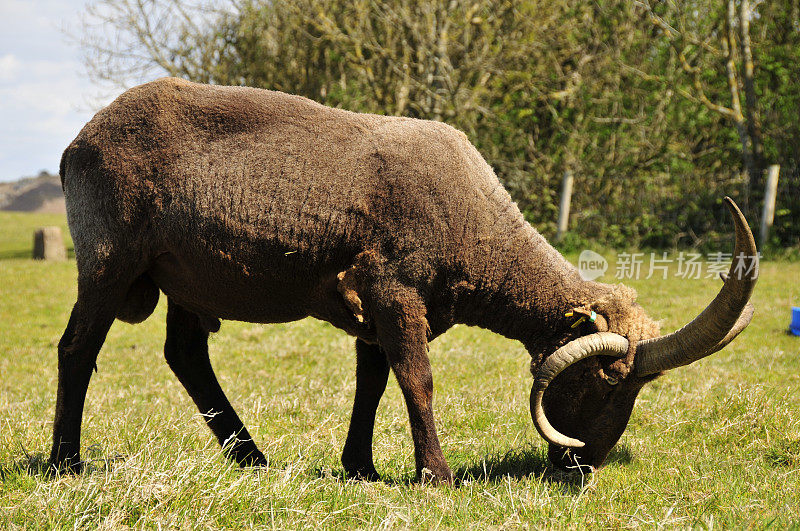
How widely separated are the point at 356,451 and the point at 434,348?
158 inches

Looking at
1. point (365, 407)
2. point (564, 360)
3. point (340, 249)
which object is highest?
point (340, 249)

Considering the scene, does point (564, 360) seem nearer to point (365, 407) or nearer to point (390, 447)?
point (365, 407)

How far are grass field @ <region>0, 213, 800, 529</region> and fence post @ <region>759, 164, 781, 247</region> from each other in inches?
197

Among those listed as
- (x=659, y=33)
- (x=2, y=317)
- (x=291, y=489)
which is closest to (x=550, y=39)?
(x=659, y=33)

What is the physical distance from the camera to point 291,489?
12.1 feet

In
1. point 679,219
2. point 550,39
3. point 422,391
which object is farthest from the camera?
point 550,39

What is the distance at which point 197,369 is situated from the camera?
478cm

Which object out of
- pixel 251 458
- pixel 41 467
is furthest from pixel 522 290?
pixel 41 467

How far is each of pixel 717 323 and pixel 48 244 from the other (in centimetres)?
1645

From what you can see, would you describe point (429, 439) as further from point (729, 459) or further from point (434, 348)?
point (434, 348)

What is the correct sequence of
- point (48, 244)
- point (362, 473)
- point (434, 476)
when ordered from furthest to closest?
point (48, 244)
point (362, 473)
point (434, 476)

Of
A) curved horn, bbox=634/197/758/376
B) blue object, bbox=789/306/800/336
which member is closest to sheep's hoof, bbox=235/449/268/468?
curved horn, bbox=634/197/758/376

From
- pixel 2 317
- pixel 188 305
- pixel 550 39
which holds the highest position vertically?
pixel 550 39

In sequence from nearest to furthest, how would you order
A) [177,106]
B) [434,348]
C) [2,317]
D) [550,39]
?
[177,106]
[434,348]
[2,317]
[550,39]
